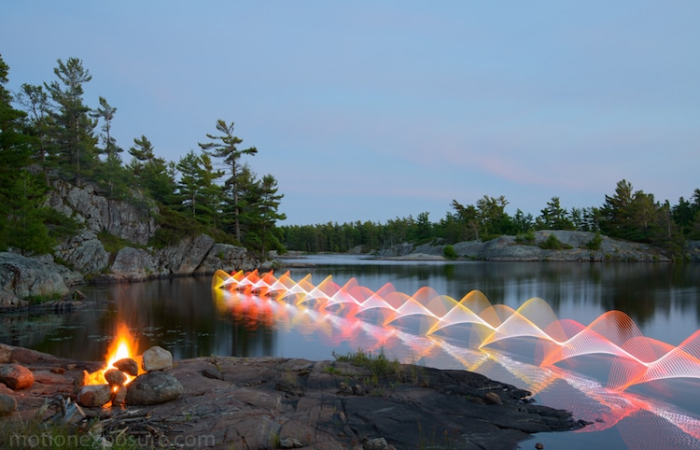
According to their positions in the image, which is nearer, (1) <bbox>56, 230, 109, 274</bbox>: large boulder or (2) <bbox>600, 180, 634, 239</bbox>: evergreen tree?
(1) <bbox>56, 230, 109, 274</bbox>: large boulder

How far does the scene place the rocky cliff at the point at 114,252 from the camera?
30922 millimetres

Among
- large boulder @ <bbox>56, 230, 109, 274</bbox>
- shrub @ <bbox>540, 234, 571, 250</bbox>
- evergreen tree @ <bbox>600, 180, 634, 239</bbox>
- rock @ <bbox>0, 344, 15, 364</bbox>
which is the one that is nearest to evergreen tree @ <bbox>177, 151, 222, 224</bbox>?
large boulder @ <bbox>56, 230, 109, 274</bbox>

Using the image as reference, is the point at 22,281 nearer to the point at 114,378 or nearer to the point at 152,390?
the point at 114,378

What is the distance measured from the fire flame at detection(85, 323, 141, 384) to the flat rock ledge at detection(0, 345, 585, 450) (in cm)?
43

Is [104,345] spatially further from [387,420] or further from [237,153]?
[237,153]

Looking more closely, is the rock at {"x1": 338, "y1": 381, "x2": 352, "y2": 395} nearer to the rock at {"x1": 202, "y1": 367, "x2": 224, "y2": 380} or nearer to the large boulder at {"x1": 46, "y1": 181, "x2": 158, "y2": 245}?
the rock at {"x1": 202, "y1": 367, "x2": 224, "y2": 380}

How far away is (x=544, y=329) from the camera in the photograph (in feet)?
55.6

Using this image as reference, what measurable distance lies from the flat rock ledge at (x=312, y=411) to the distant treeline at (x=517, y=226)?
69.5 m

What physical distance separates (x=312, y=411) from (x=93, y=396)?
359cm

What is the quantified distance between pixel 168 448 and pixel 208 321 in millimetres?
14097

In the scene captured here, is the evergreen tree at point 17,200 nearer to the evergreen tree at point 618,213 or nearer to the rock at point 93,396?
the rock at point 93,396

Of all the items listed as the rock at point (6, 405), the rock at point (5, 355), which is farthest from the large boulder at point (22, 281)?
the rock at point (6, 405)

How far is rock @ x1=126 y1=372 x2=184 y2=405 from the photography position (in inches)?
280

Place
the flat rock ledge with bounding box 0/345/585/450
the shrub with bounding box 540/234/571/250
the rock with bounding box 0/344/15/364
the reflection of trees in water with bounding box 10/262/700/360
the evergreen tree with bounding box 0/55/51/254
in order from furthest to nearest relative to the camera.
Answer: the shrub with bounding box 540/234/571/250 < the evergreen tree with bounding box 0/55/51/254 < the reflection of trees in water with bounding box 10/262/700/360 < the rock with bounding box 0/344/15/364 < the flat rock ledge with bounding box 0/345/585/450
